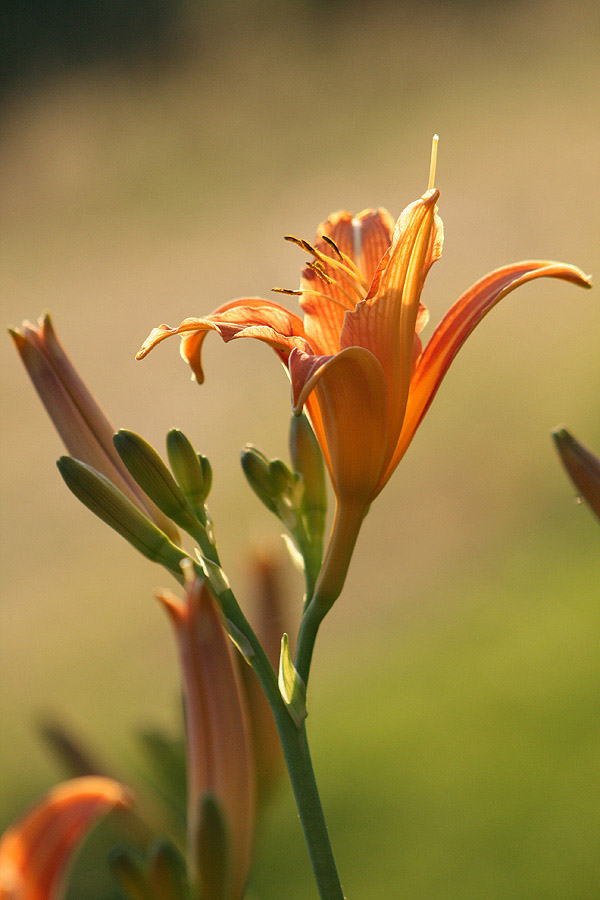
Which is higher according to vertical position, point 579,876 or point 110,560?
point 110,560

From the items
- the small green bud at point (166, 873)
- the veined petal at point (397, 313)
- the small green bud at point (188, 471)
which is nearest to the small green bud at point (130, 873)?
the small green bud at point (166, 873)

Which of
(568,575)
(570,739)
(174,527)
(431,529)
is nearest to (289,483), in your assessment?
(174,527)

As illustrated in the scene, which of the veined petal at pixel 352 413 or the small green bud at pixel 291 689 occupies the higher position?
the veined petal at pixel 352 413

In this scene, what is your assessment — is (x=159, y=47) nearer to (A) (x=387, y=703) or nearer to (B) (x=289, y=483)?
(A) (x=387, y=703)

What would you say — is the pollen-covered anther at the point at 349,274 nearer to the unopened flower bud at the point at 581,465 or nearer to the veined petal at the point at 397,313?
the veined petal at the point at 397,313

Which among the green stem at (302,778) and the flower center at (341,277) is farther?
the flower center at (341,277)

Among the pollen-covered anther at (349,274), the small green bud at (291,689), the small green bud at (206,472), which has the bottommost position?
the small green bud at (291,689)
